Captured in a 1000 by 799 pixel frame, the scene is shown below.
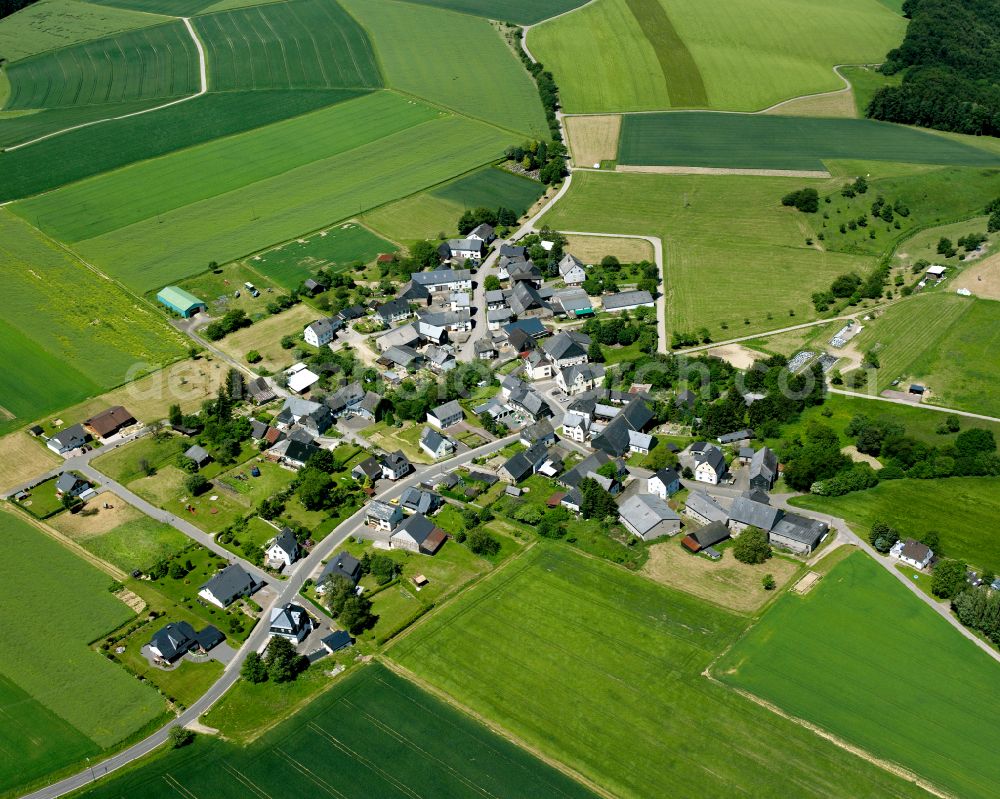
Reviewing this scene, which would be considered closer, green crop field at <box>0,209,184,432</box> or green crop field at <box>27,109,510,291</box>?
green crop field at <box>0,209,184,432</box>

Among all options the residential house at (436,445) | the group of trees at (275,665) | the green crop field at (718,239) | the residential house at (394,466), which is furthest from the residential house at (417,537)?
the green crop field at (718,239)

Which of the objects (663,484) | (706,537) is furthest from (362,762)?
(663,484)

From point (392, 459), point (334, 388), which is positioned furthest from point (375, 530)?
point (334, 388)

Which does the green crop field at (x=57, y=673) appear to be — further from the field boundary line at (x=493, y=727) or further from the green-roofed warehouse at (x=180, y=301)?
the green-roofed warehouse at (x=180, y=301)

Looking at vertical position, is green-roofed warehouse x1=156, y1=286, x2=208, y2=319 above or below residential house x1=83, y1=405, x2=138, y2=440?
above

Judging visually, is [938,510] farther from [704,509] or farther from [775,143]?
[775,143]

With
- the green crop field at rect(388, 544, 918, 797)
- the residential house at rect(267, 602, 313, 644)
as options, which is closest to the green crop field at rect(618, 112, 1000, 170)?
the green crop field at rect(388, 544, 918, 797)

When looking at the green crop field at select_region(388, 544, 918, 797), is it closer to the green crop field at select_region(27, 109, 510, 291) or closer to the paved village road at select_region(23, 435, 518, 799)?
the paved village road at select_region(23, 435, 518, 799)

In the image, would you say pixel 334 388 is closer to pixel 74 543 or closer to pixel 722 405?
pixel 74 543
